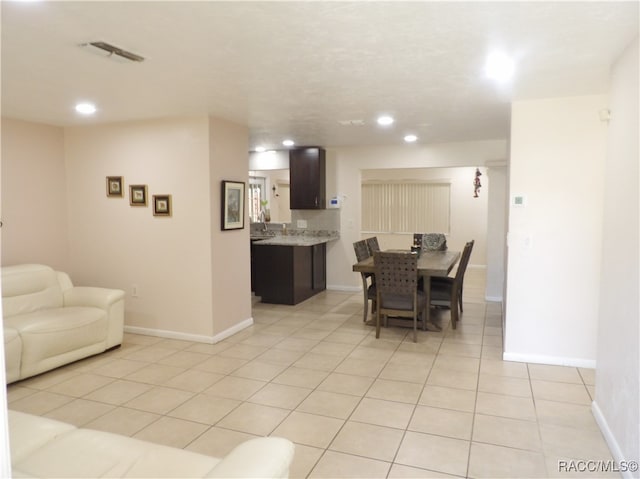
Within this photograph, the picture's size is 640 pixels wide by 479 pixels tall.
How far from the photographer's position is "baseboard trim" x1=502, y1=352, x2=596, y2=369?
3793mm

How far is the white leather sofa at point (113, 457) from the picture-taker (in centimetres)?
151

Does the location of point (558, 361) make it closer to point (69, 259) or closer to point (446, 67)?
point (446, 67)

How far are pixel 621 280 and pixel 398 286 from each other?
2.31 metres

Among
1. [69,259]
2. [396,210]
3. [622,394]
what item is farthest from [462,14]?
[396,210]

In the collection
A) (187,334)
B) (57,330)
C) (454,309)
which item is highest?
(57,330)

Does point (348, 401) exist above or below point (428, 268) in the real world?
below

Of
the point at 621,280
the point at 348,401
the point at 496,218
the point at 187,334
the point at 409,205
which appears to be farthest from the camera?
the point at 409,205

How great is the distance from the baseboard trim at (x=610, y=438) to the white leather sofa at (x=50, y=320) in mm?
3979

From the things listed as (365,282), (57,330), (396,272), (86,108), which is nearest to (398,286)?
(396,272)

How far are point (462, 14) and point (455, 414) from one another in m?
2.43

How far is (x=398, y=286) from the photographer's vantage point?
4.54 metres

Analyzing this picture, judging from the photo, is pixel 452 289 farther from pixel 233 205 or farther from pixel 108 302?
pixel 108 302

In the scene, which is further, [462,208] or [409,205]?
[409,205]

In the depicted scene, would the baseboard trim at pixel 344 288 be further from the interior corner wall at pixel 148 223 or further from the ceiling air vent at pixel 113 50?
the ceiling air vent at pixel 113 50
